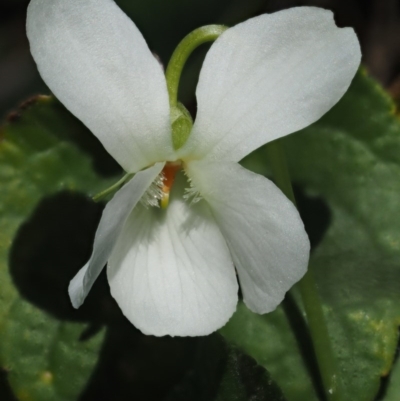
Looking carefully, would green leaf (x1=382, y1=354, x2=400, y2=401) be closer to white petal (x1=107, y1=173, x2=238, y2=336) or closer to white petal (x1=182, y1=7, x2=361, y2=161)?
white petal (x1=107, y1=173, x2=238, y2=336)

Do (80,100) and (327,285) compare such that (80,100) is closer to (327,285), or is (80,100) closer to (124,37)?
(124,37)

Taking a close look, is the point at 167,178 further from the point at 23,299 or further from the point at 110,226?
the point at 23,299

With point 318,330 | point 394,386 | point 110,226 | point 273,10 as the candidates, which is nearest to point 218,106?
point 110,226

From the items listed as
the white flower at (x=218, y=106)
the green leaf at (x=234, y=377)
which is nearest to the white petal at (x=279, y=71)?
the white flower at (x=218, y=106)

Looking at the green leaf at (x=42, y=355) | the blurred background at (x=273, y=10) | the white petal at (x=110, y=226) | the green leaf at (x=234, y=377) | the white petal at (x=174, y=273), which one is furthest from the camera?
the blurred background at (x=273, y=10)

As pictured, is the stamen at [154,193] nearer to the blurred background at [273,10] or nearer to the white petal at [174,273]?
the white petal at [174,273]

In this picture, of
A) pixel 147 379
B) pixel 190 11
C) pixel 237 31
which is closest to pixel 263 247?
pixel 237 31

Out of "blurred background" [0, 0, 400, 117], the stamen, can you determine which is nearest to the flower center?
the stamen
